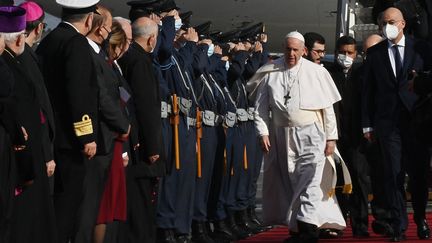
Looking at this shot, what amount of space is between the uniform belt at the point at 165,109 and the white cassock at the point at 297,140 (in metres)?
0.68

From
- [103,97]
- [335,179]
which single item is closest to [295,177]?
[335,179]

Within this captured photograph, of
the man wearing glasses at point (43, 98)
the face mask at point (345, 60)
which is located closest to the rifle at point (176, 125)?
the face mask at point (345, 60)

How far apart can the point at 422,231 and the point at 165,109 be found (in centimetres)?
219

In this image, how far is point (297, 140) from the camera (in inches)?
402

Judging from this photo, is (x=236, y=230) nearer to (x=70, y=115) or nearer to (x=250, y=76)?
(x=250, y=76)

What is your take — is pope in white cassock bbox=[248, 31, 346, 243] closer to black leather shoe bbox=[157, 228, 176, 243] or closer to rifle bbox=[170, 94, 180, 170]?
rifle bbox=[170, 94, 180, 170]

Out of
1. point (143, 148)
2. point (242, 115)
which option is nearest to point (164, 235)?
point (143, 148)

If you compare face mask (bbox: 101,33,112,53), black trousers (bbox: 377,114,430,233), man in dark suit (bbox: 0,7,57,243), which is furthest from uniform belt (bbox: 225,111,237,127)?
man in dark suit (bbox: 0,7,57,243)

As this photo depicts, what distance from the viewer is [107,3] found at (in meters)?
23.6

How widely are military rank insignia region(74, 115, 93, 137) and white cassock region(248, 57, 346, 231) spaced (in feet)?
9.71

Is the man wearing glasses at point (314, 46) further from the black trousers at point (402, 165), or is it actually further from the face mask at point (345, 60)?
the black trousers at point (402, 165)

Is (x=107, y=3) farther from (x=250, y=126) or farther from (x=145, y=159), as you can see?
(x=145, y=159)

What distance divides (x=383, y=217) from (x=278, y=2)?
1351 cm

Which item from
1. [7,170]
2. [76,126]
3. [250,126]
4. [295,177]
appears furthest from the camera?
[250,126]
